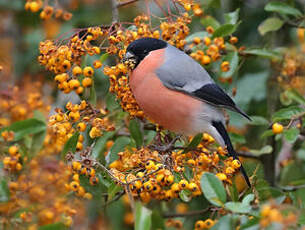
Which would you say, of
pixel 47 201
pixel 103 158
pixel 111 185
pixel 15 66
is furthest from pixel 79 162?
pixel 15 66

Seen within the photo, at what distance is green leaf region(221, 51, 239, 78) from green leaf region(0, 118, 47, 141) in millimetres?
1154

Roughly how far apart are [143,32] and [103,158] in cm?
75

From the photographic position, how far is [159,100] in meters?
3.02

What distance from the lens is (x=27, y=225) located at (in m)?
2.72

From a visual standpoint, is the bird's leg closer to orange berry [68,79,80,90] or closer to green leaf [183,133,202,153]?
green leaf [183,133,202,153]

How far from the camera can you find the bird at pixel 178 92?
2.97m

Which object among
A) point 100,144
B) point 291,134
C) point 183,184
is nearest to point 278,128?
point 291,134

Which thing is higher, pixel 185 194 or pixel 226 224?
pixel 226 224

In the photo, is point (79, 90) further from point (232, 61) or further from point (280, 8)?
point (280, 8)

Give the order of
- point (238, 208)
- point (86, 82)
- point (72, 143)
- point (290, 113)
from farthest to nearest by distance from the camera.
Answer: point (290, 113) → point (86, 82) → point (72, 143) → point (238, 208)

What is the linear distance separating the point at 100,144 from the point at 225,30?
3.46ft

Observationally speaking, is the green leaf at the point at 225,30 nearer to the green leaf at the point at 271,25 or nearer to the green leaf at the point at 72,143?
the green leaf at the point at 271,25

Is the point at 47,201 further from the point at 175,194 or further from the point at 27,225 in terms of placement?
the point at 175,194

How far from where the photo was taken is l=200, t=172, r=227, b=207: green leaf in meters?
2.11
